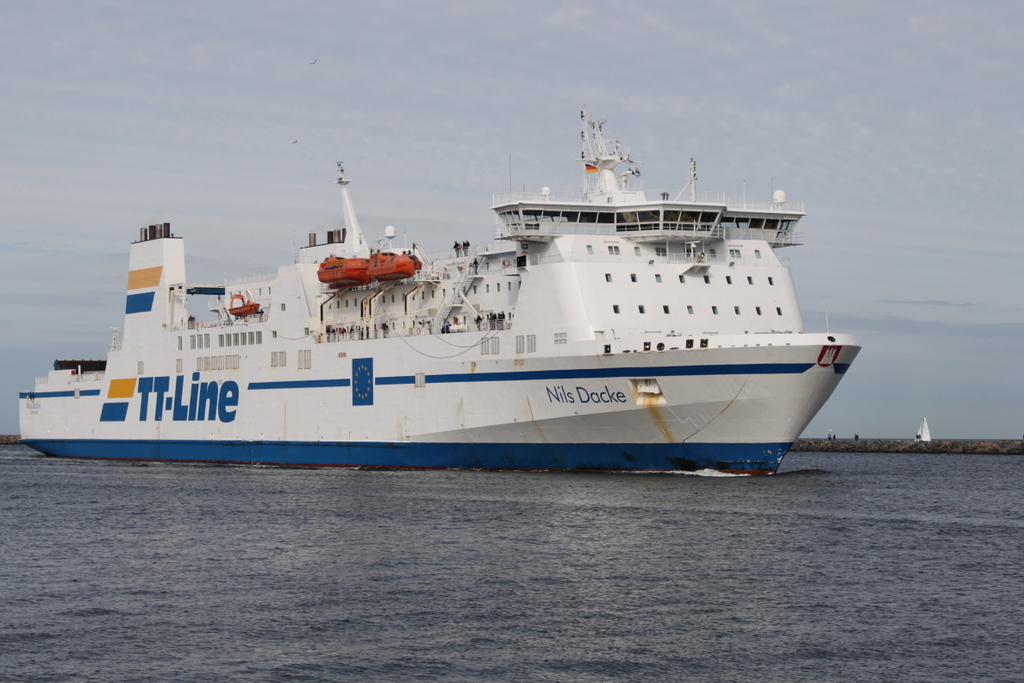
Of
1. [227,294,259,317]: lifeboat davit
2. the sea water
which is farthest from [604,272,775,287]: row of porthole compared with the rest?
[227,294,259,317]: lifeboat davit

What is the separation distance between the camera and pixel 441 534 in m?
24.4

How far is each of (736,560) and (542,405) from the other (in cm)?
1461

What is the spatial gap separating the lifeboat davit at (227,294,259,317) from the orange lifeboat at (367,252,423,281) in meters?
8.15

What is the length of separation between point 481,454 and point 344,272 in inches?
390

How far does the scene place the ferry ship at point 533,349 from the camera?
3262cm

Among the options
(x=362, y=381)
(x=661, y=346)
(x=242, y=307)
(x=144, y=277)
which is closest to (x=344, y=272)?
(x=362, y=381)

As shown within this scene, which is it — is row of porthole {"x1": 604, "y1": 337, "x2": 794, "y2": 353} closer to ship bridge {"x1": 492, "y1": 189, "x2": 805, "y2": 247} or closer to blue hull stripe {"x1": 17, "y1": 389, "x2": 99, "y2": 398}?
ship bridge {"x1": 492, "y1": 189, "x2": 805, "y2": 247}

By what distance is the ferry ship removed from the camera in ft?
107

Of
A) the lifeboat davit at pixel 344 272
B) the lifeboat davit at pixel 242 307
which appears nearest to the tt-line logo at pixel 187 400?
the lifeboat davit at pixel 242 307

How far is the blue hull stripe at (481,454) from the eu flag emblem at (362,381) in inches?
62.4

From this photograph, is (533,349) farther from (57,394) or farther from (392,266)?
(57,394)

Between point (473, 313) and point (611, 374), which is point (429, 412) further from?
point (611, 374)

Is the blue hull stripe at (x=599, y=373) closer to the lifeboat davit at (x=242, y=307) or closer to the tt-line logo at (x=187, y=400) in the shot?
the tt-line logo at (x=187, y=400)

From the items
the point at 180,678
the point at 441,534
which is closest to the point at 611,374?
the point at 441,534
